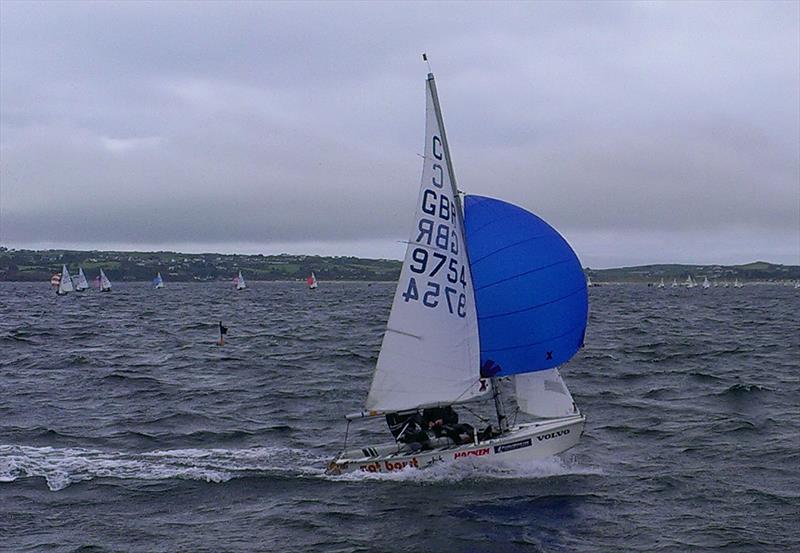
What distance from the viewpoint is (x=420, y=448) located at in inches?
671

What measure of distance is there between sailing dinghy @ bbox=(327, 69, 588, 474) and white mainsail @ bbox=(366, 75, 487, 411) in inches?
0.8

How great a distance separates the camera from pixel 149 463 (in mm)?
18328

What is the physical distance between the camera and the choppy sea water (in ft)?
45.3

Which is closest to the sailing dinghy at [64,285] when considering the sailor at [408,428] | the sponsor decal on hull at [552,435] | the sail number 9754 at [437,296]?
the sailor at [408,428]

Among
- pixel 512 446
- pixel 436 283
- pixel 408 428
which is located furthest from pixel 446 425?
pixel 436 283

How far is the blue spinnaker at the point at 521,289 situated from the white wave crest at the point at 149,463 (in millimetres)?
4747

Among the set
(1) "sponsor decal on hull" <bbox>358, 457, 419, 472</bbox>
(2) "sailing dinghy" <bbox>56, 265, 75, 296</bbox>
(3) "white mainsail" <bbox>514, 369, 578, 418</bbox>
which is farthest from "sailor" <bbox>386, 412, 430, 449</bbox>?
(2) "sailing dinghy" <bbox>56, 265, 75, 296</bbox>

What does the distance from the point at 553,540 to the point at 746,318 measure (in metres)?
61.7

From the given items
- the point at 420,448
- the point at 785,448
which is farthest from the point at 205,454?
the point at 785,448

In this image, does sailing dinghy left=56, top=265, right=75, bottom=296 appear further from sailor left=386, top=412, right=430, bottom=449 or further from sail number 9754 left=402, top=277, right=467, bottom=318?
sail number 9754 left=402, top=277, right=467, bottom=318

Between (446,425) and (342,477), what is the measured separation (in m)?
2.32

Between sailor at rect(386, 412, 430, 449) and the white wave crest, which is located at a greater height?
sailor at rect(386, 412, 430, 449)

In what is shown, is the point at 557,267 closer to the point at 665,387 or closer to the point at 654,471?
the point at 654,471

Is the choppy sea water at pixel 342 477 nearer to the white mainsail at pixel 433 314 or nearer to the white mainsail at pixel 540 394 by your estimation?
the white mainsail at pixel 540 394
